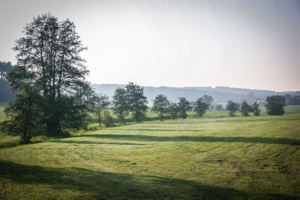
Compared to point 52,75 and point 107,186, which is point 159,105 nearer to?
point 52,75

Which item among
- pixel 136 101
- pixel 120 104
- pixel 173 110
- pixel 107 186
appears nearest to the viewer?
pixel 107 186

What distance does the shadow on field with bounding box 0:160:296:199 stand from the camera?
772 cm

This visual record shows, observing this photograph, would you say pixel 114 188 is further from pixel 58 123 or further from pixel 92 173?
pixel 58 123

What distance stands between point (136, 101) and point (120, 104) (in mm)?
6722

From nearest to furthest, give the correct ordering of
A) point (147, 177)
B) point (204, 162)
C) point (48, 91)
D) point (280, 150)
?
point (147, 177)
point (204, 162)
point (280, 150)
point (48, 91)

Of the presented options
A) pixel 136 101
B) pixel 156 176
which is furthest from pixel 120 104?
pixel 156 176

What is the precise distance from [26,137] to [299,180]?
29069 mm

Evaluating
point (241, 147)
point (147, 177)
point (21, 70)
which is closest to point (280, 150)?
point (241, 147)

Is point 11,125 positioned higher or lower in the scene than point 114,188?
higher

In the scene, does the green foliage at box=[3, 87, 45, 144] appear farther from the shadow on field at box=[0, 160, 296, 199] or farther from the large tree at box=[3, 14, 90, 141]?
the shadow on field at box=[0, 160, 296, 199]

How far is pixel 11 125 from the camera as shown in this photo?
971 inches

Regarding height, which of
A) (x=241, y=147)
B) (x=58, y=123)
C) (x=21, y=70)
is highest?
(x=21, y=70)

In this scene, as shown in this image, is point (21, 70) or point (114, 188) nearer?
point (114, 188)

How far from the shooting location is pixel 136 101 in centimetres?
7725
